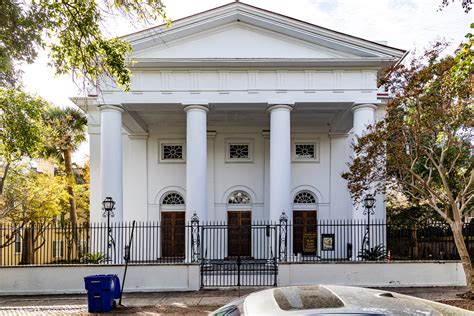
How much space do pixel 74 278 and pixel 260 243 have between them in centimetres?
1010

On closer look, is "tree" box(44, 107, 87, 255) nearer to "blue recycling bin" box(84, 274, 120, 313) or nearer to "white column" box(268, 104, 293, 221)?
"white column" box(268, 104, 293, 221)

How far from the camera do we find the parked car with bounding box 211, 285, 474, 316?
10.3 ft

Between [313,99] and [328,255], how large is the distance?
23.9 ft

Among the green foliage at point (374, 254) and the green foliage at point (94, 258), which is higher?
the green foliage at point (374, 254)

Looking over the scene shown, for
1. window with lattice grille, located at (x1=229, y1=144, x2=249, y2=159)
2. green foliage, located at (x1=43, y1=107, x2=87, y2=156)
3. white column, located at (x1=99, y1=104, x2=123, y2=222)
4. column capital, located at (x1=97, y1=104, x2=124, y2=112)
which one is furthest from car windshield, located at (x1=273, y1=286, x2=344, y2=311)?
green foliage, located at (x1=43, y1=107, x2=87, y2=156)

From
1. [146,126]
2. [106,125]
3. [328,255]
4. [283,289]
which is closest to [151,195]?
[146,126]

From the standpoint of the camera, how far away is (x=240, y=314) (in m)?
3.42

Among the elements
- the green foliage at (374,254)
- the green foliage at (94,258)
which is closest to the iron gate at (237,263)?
the green foliage at (374,254)

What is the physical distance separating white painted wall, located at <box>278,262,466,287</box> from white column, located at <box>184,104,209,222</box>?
5736 millimetres

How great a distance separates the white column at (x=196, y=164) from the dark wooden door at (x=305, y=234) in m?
4.13

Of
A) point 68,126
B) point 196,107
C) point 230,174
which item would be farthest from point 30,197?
point 196,107

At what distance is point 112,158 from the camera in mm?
20078

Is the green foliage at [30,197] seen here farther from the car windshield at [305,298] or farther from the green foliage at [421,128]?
the car windshield at [305,298]

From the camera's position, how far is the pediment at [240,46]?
805 inches
